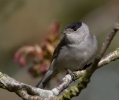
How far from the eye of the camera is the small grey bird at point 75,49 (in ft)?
18.3

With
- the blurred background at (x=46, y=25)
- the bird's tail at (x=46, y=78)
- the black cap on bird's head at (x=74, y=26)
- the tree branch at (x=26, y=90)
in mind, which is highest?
the tree branch at (x=26, y=90)

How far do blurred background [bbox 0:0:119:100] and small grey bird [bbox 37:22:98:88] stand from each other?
2001mm

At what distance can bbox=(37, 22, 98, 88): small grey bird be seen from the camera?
18.3 feet

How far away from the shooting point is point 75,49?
568 centimetres

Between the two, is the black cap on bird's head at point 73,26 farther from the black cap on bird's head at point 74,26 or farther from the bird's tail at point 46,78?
the bird's tail at point 46,78

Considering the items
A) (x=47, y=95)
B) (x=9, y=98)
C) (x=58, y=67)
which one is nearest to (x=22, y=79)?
(x=9, y=98)

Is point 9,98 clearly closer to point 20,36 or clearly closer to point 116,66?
point 20,36

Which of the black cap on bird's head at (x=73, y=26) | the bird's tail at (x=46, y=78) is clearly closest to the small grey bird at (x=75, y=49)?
the black cap on bird's head at (x=73, y=26)

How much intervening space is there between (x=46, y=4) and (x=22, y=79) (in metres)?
Result: 2.36

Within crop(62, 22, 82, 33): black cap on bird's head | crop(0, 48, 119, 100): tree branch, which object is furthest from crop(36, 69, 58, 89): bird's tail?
crop(0, 48, 119, 100): tree branch

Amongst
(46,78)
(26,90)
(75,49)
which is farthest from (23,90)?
(46,78)

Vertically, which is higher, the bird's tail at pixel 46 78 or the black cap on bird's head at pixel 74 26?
the black cap on bird's head at pixel 74 26

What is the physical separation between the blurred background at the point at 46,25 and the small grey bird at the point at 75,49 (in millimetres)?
2001

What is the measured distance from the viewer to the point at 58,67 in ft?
19.9
